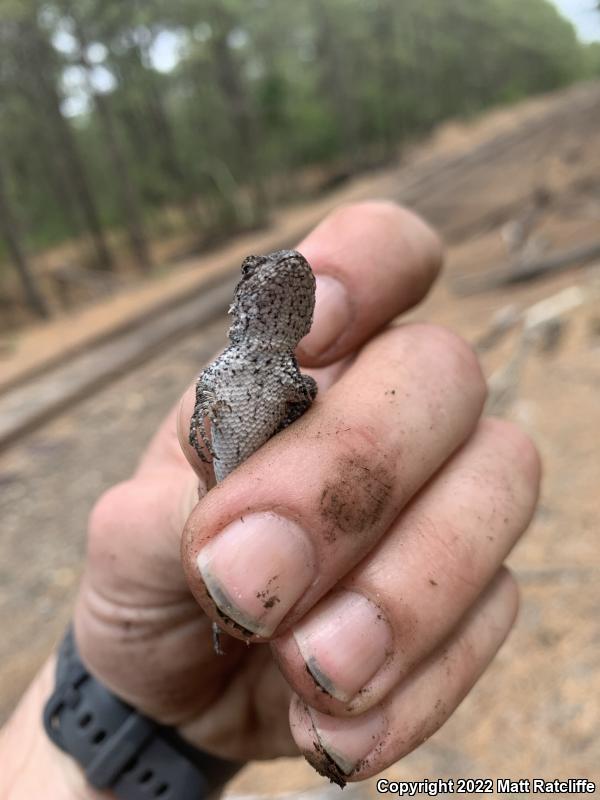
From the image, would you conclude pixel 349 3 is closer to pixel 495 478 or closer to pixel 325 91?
pixel 325 91

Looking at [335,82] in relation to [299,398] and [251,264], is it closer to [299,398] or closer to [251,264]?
[251,264]

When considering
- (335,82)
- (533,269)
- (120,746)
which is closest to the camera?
(120,746)

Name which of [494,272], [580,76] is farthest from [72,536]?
[580,76]

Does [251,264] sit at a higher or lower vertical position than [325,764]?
higher

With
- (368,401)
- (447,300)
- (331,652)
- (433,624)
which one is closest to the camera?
(331,652)

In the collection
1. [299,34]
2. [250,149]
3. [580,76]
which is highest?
[299,34]

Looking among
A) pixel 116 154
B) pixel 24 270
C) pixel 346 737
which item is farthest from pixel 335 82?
pixel 346 737

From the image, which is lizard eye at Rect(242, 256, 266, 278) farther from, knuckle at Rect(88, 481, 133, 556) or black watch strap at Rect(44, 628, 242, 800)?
black watch strap at Rect(44, 628, 242, 800)
